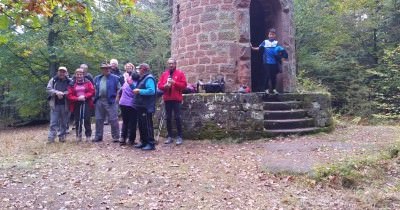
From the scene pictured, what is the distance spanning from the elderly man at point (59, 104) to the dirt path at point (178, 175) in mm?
465

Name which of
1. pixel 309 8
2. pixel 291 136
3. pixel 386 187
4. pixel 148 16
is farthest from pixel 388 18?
pixel 386 187

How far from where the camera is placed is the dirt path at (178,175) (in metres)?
4.68

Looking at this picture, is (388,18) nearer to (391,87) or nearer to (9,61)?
(391,87)

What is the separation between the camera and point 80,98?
8.38 meters

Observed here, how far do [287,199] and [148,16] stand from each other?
49.3 ft

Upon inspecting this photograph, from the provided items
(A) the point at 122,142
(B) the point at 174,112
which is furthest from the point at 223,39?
(A) the point at 122,142

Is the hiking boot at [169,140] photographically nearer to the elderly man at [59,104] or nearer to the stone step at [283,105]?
the elderly man at [59,104]

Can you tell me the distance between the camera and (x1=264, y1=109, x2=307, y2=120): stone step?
902cm

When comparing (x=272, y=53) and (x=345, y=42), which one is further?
(x=345, y=42)

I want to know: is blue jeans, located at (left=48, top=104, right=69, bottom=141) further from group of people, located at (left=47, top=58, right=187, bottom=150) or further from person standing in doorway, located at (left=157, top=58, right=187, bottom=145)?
person standing in doorway, located at (left=157, top=58, right=187, bottom=145)

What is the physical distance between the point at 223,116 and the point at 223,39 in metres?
2.50

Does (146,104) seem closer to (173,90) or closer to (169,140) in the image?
(173,90)

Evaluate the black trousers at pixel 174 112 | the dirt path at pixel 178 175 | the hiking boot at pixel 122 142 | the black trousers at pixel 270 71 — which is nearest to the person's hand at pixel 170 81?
the black trousers at pixel 174 112

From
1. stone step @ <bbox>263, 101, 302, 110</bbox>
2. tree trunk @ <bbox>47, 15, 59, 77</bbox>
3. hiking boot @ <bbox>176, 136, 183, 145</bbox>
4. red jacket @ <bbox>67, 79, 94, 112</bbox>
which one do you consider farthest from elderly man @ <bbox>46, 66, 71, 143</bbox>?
tree trunk @ <bbox>47, 15, 59, 77</bbox>
